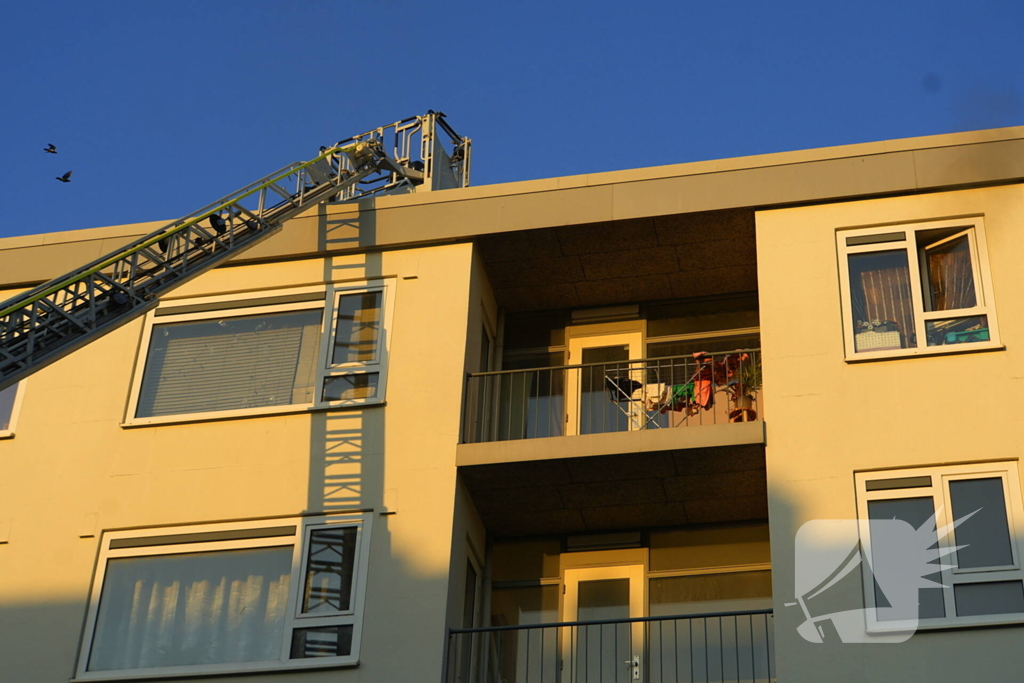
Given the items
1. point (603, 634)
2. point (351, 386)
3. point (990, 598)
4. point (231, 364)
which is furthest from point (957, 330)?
point (231, 364)

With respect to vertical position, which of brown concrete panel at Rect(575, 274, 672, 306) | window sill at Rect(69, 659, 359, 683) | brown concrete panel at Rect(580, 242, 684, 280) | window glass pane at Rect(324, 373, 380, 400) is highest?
brown concrete panel at Rect(580, 242, 684, 280)

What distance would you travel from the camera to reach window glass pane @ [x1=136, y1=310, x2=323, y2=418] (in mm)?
16156

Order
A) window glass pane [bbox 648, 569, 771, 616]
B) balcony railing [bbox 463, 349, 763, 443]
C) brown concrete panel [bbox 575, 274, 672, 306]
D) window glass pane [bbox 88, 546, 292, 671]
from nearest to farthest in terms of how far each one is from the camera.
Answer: window glass pane [bbox 88, 546, 292, 671]
window glass pane [bbox 648, 569, 771, 616]
balcony railing [bbox 463, 349, 763, 443]
brown concrete panel [bbox 575, 274, 672, 306]

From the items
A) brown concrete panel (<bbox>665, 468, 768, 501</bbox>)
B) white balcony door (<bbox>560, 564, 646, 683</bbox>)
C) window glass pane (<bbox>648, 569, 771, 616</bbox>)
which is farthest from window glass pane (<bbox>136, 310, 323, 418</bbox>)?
window glass pane (<bbox>648, 569, 771, 616</bbox>)

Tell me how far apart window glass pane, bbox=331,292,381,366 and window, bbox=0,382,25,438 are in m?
3.94

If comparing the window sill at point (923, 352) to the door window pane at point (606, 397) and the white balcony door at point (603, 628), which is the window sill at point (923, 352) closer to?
the door window pane at point (606, 397)

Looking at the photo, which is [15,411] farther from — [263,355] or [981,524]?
[981,524]

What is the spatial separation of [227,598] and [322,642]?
1.30 m

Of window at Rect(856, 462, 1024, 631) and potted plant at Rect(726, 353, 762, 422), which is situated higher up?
potted plant at Rect(726, 353, 762, 422)

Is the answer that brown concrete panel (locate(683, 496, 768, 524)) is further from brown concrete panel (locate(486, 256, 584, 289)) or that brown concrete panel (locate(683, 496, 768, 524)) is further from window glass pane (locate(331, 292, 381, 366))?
window glass pane (locate(331, 292, 381, 366))

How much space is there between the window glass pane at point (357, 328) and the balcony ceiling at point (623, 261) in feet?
5.03

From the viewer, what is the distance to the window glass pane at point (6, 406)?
1669cm

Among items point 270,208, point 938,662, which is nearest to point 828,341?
point 938,662

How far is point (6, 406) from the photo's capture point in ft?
55.1
